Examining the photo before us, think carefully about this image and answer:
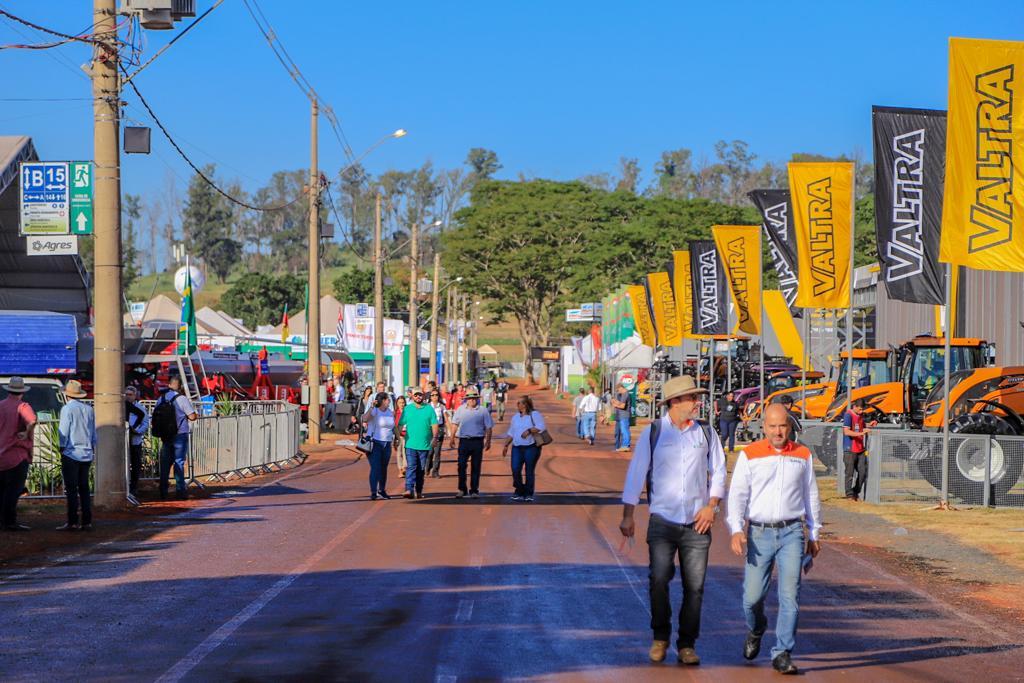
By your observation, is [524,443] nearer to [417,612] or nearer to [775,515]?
[417,612]

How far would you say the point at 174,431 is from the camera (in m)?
20.6

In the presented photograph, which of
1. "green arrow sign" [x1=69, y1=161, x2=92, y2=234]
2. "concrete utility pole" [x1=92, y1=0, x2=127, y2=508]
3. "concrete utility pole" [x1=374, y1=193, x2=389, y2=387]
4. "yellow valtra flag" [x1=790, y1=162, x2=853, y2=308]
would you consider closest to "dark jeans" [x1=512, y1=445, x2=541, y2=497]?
"concrete utility pole" [x1=92, y1=0, x2=127, y2=508]

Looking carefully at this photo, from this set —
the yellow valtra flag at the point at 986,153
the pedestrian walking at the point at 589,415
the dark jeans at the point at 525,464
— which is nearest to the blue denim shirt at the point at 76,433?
the dark jeans at the point at 525,464

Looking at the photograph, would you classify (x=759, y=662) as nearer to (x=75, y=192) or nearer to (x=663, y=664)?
(x=663, y=664)

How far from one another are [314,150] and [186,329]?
6923mm

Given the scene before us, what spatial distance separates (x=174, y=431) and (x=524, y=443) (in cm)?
545

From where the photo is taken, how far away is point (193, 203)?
16588 centimetres

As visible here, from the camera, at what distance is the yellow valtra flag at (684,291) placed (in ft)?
134

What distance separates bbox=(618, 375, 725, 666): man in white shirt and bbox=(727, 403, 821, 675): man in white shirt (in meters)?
0.20

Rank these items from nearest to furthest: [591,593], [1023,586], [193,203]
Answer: [591,593], [1023,586], [193,203]

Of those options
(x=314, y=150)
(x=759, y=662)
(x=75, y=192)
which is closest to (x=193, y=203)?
(x=314, y=150)

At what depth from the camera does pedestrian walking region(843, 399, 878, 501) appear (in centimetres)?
2223

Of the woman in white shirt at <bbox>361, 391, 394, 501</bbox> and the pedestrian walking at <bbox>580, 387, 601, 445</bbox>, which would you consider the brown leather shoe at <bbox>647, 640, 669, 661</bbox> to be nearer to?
the woman in white shirt at <bbox>361, 391, 394, 501</bbox>

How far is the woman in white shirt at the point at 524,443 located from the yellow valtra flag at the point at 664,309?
984 inches
